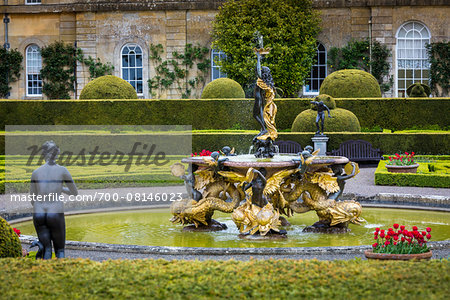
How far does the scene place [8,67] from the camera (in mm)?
30922

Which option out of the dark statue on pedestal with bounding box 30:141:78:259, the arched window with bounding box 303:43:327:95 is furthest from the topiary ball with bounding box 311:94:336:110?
the dark statue on pedestal with bounding box 30:141:78:259

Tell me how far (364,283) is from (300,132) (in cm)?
1583

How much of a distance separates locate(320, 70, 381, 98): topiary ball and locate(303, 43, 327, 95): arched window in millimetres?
5600

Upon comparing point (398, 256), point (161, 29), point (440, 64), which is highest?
point (161, 29)

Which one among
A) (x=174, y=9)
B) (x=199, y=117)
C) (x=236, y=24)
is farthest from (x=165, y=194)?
(x=174, y=9)

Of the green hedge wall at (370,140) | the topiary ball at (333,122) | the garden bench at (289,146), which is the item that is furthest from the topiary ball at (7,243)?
the topiary ball at (333,122)

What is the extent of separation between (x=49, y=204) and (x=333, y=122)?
49.8 ft

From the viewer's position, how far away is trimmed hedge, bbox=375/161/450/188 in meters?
14.2

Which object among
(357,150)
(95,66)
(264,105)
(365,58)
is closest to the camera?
(264,105)

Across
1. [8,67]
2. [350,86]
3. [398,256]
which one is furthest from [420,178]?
[8,67]

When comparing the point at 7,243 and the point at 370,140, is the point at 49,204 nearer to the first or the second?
the point at 7,243

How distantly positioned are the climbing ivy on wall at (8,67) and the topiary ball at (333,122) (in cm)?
1601

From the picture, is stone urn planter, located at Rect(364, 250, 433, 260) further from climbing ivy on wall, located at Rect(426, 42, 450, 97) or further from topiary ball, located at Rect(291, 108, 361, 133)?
climbing ivy on wall, located at Rect(426, 42, 450, 97)

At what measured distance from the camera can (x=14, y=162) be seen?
674 inches
